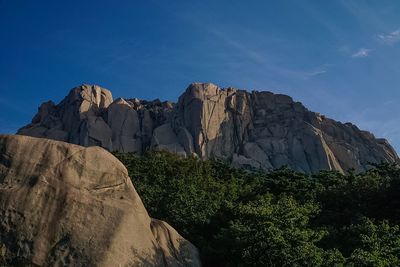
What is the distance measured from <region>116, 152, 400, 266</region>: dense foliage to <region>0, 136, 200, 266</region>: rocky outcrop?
7.17 ft

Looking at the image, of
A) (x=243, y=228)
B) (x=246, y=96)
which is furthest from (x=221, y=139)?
(x=243, y=228)

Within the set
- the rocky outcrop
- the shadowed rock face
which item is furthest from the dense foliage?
the shadowed rock face

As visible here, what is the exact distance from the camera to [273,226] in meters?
15.5

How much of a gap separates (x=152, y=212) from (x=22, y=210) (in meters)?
7.43

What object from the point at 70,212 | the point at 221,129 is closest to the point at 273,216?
the point at 70,212

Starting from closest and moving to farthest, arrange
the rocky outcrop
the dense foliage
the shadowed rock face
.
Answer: the rocky outcrop
the dense foliage
the shadowed rock face

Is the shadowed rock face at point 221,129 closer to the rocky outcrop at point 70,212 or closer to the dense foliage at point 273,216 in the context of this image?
the dense foliage at point 273,216

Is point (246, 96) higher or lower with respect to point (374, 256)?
higher

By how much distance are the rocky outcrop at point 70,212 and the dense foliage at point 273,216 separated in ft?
7.17

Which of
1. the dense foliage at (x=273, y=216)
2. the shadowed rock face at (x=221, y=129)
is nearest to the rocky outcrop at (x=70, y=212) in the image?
the dense foliage at (x=273, y=216)

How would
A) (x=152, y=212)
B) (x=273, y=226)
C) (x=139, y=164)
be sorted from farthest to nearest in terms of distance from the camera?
(x=139, y=164)
(x=152, y=212)
(x=273, y=226)

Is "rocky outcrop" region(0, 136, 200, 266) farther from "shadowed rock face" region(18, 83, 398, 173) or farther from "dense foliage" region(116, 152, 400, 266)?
"shadowed rock face" region(18, 83, 398, 173)

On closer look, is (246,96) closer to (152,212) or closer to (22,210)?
(152,212)

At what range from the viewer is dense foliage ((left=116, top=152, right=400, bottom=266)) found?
1506 cm
